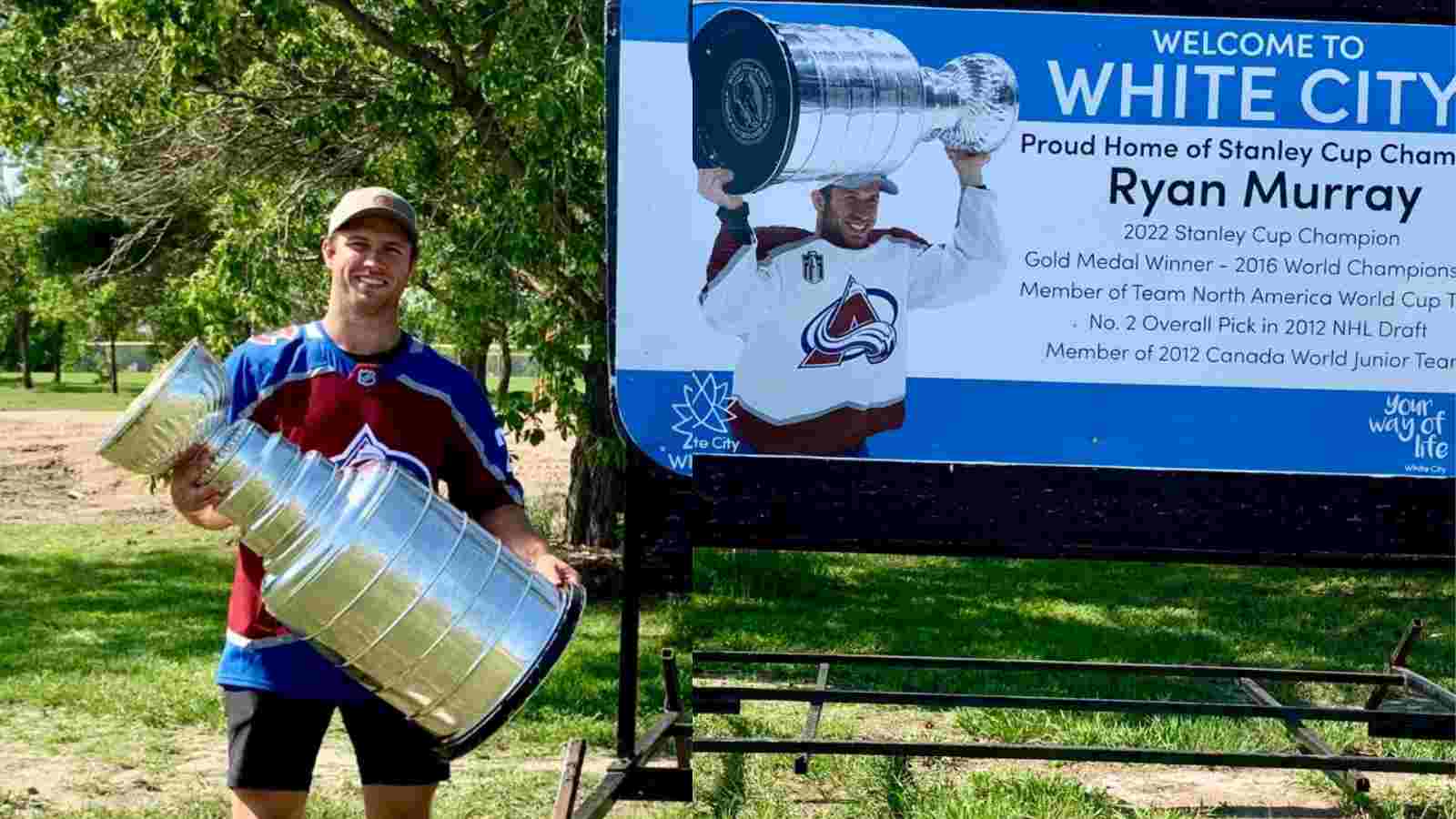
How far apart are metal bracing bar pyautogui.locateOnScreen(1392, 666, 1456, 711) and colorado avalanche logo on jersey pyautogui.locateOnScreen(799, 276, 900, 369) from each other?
2.49 meters

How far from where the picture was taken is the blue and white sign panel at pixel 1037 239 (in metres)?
4.72

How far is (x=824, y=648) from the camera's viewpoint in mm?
8984

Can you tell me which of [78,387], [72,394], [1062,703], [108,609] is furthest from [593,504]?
[78,387]

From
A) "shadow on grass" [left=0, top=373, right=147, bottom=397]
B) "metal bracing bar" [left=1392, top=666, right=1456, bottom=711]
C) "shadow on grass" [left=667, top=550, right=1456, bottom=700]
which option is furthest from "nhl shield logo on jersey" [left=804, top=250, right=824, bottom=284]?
"shadow on grass" [left=0, top=373, right=147, bottom=397]

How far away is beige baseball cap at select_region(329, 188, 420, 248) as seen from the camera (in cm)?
328

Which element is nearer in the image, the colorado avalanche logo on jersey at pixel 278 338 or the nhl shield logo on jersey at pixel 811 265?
the colorado avalanche logo on jersey at pixel 278 338

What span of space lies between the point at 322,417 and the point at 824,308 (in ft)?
6.50

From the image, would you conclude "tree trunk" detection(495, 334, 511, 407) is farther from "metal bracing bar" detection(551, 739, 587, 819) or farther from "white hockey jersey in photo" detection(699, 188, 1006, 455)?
"metal bracing bar" detection(551, 739, 587, 819)

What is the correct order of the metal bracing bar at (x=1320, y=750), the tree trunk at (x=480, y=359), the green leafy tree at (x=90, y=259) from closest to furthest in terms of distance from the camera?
the metal bracing bar at (x=1320, y=750) < the tree trunk at (x=480, y=359) < the green leafy tree at (x=90, y=259)

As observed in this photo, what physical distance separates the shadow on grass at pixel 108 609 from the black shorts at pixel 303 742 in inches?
204

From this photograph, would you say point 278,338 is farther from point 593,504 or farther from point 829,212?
point 593,504

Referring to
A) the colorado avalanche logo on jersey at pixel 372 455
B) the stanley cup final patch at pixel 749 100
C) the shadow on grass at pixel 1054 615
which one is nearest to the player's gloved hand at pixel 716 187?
the stanley cup final patch at pixel 749 100

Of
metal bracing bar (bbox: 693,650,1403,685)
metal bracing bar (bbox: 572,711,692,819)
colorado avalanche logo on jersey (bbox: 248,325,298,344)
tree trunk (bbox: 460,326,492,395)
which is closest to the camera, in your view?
colorado avalanche logo on jersey (bbox: 248,325,298,344)

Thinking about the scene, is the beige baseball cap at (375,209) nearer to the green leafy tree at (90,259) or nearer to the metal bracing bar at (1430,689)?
the metal bracing bar at (1430,689)
